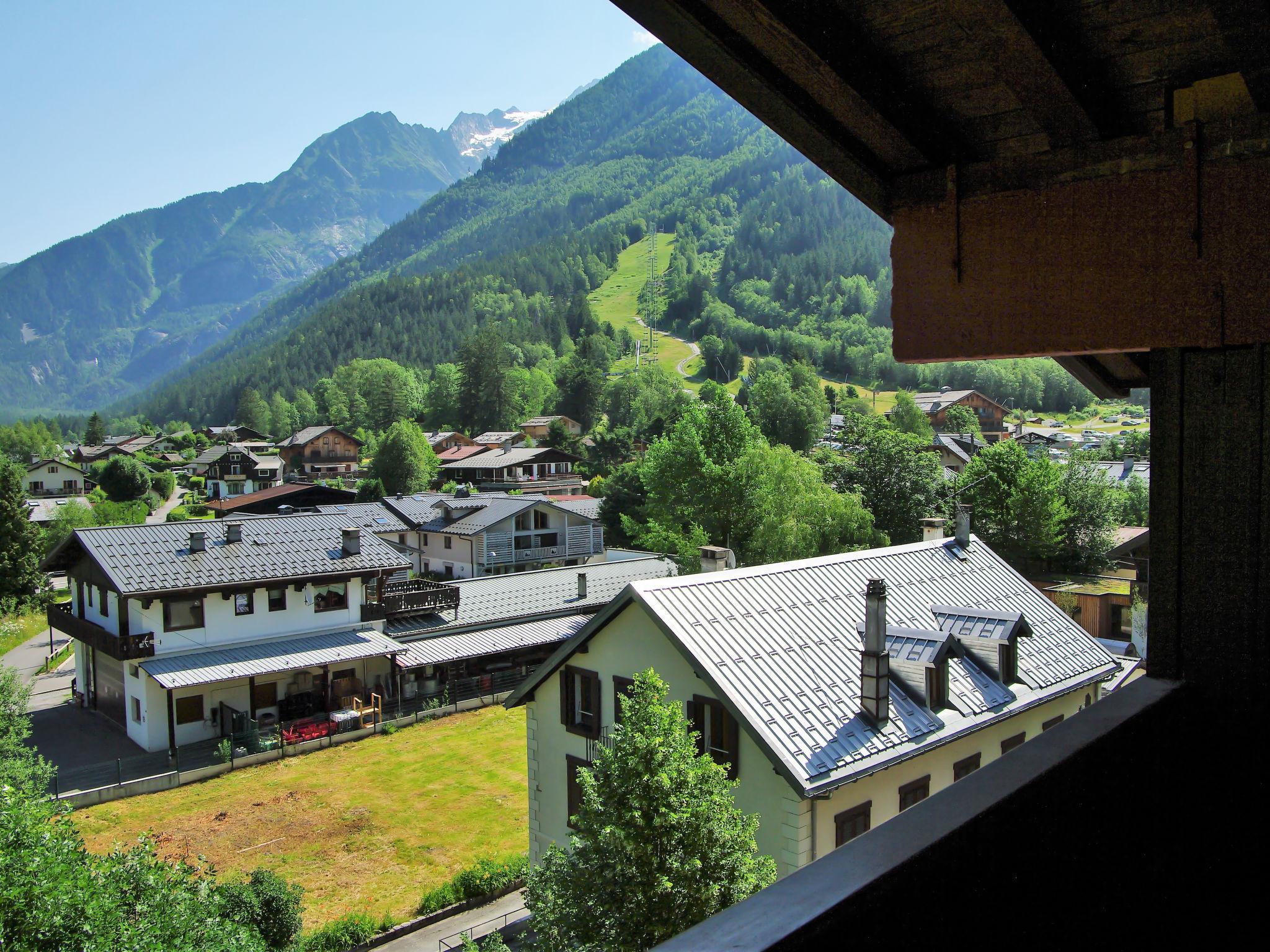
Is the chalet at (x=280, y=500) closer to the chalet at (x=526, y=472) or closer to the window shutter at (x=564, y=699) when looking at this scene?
the chalet at (x=526, y=472)

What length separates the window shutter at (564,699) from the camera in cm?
1508

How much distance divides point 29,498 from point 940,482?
65335 millimetres

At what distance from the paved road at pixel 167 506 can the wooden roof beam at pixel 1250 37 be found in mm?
69014

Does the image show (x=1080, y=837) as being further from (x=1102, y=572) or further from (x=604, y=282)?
(x=604, y=282)

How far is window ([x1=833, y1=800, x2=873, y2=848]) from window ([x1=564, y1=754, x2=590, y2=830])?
4.50 m

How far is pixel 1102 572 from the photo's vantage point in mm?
36281

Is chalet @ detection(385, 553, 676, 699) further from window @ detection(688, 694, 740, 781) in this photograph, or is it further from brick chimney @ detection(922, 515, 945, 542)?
window @ detection(688, 694, 740, 781)

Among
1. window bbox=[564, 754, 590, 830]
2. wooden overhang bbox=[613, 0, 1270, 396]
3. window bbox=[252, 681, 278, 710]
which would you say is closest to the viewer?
wooden overhang bbox=[613, 0, 1270, 396]

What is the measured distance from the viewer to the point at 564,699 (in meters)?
15.1

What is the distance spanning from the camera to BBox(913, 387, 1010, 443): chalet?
70.4 m

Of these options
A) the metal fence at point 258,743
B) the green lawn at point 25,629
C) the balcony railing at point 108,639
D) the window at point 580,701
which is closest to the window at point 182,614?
the balcony railing at point 108,639

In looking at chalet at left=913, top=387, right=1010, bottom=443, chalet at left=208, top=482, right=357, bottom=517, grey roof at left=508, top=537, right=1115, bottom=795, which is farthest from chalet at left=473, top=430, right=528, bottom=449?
grey roof at left=508, top=537, right=1115, bottom=795

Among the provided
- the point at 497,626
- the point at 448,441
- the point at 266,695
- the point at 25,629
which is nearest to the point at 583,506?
the point at 497,626

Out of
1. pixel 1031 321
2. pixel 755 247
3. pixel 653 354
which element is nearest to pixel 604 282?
pixel 755 247
